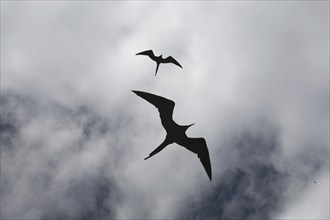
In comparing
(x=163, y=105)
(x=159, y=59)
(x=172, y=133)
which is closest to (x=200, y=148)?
(x=172, y=133)

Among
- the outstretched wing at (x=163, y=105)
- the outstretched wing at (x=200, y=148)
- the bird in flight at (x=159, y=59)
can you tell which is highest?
the bird in flight at (x=159, y=59)

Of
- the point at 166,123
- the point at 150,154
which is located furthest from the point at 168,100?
the point at 150,154

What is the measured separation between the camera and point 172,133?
70.1 ft

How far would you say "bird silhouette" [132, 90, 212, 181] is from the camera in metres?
20.4

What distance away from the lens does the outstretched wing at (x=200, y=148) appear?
72.1 feet

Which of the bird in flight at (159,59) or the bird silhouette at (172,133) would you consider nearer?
the bird silhouette at (172,133)

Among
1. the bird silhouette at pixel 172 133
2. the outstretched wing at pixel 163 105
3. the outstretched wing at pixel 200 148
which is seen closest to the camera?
the outstretched wing at pixel 163 105

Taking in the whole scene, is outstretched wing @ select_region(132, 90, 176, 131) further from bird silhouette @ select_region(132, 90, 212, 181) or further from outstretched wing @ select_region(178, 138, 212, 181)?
outstretched wing @ select_region(178, 138, 212, 181)

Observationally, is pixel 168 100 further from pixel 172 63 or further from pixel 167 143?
pixel 172 63

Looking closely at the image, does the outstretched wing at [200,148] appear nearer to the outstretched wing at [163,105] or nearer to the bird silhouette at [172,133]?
the bird silhouette at [172,133]

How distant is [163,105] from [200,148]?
340 centimetres

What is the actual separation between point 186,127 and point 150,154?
2445 millimetres

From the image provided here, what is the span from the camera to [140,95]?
19.9 meters

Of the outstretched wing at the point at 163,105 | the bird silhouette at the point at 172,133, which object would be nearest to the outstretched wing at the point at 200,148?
the bird silhouette at the point at 172,133
